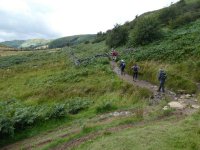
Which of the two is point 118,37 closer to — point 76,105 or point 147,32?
point 147,32

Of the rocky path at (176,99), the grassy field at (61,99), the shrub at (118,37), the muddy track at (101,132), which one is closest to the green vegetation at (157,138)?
the muddy track at (101,132)

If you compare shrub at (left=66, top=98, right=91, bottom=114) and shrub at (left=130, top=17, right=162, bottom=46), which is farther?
shrub at (left=130, top=17, right=162, bottom=46)

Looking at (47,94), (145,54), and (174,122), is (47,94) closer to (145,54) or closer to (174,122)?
(145,54)

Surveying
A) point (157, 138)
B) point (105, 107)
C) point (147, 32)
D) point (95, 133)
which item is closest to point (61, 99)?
point (105, 107)

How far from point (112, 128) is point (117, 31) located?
43533 mm

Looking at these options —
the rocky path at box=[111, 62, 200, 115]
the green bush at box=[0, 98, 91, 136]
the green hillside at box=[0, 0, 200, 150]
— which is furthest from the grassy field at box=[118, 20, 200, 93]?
the green bush at box=[0, 98, 91, 136]

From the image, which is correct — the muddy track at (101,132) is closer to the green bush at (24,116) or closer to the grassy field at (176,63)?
the green bush at (24,116)

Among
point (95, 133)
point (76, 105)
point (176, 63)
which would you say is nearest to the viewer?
point (95, 133)

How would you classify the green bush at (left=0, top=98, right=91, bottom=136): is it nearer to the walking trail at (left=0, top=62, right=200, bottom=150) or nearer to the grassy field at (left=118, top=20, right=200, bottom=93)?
the walking trail at (left=0, top=62, right=200, bottom=150)

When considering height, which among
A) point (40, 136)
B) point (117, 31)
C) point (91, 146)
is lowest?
point (40, 136)

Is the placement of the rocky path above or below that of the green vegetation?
below

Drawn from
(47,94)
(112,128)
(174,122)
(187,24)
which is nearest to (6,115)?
(112,128)

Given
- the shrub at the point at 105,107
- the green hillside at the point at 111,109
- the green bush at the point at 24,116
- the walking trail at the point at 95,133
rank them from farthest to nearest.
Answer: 1. the shrub at the point at 105,107
2. the green bush at the point at 24,116
3. the walking trail at the point at 95,133
4. the green hillside at the point at 111,109

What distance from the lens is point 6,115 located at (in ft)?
60.8
